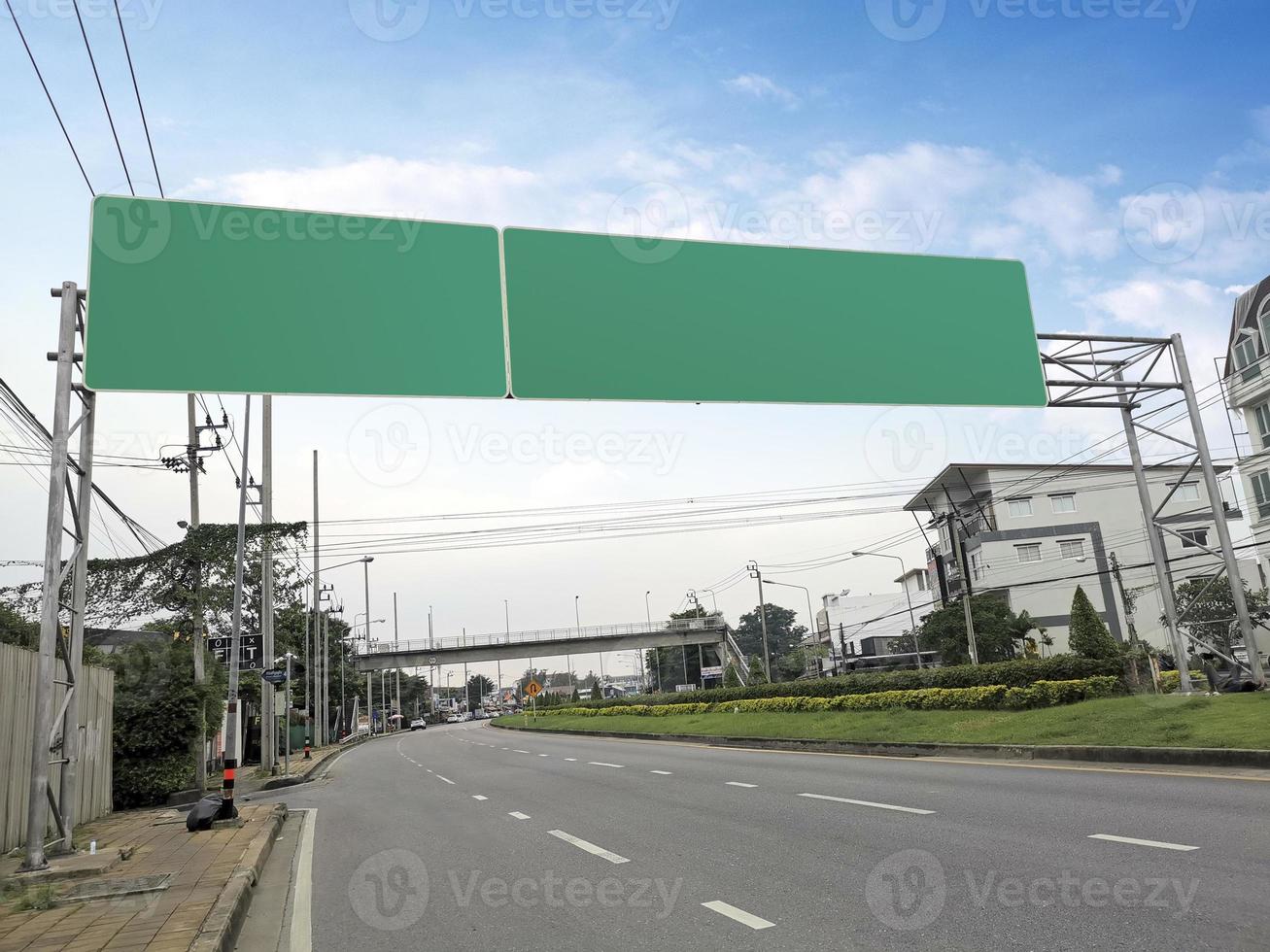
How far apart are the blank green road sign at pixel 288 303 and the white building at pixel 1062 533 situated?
51367 mm

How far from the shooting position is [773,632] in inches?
6373

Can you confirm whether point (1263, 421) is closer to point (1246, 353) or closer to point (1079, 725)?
point (1246, 353)

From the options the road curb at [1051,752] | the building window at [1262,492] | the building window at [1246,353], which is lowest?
the road curb at [1051,752]

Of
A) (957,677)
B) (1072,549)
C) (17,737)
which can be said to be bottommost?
(957,677)

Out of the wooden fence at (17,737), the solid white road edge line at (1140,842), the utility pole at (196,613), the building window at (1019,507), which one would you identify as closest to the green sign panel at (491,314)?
the solid white road edge line at (1140,842)

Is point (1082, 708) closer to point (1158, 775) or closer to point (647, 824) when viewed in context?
point (1158, 775)

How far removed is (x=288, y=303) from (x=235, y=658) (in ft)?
48.7

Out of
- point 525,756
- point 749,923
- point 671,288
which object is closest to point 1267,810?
point 749,923

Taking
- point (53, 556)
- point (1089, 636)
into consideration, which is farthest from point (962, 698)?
point (53, 556)

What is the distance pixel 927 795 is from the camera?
11281 millimetres

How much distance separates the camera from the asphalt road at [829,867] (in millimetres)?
5652

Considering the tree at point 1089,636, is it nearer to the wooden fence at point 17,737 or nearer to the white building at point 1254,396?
the white building at point 1254,396

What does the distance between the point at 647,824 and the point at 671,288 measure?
620 cm

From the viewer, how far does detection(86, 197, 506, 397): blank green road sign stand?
29.0ft
